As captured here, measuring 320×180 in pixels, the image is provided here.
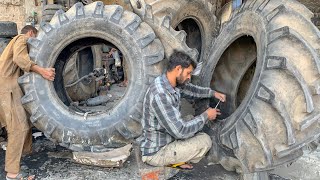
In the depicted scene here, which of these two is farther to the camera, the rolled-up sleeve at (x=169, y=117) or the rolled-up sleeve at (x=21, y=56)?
the rolled-up sleeve at (x=21, y=56)

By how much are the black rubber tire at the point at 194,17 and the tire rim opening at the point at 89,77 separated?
877 millimetres

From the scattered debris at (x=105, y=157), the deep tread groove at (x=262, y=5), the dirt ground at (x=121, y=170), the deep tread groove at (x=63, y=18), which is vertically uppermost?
the deep tread groove at (x=63, y=18)

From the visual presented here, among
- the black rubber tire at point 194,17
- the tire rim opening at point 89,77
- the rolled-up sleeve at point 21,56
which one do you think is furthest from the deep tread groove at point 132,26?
the black rubber tire at point 194,17

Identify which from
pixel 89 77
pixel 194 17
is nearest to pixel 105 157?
pixel 89 77

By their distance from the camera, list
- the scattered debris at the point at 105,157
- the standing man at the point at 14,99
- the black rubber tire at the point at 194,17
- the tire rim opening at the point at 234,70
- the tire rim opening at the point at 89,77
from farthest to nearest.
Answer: the black rubber tire at the point at 194,17
the tire rim opening at the point at 89,77
the tire rim opening at the point at 234,70
the scattered debris at the point at 105,157
the standing man at the point at 14,99

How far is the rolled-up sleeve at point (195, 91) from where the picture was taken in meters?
3.33

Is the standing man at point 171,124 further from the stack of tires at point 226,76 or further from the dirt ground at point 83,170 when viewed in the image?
the dirt ground at point 83,170

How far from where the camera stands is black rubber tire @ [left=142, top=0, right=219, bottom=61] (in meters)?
4.55

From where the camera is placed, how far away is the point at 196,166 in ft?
11.4

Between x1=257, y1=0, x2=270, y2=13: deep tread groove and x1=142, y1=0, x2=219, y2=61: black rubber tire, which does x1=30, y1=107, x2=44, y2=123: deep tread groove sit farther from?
x1=257, y1=0, x2=270, y2=13: deep tread groove

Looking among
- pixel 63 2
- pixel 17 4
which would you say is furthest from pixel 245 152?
pixel 17 4

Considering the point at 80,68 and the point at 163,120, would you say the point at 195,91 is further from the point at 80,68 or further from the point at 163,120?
the point at 80,68

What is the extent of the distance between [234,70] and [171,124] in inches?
63.6

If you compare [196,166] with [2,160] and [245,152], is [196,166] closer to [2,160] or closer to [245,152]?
[245,152]
